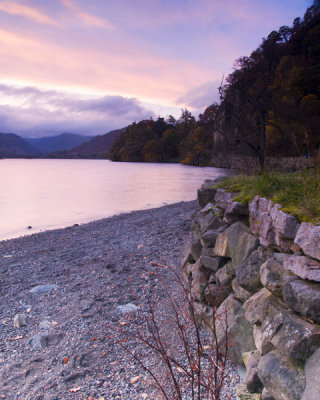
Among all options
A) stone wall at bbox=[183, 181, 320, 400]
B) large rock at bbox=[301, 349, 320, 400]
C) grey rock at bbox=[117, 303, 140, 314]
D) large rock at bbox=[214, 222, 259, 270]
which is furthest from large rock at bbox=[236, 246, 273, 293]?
grey rock at bbox=[117, 303, 140, 314]

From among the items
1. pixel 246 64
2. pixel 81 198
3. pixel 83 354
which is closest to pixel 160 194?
pixel 81 198

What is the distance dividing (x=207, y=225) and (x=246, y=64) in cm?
1082

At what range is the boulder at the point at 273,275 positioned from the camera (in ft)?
9.43

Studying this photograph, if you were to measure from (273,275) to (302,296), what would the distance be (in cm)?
57

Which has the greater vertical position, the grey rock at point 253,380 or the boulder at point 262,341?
the boulder at point 262,341

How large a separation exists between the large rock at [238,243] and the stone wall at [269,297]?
0.04 feet

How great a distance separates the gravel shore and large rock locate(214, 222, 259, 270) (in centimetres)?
132

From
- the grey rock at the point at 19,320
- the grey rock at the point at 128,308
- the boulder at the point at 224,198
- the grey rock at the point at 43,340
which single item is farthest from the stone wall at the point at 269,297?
the grey rock at the point at 19,320

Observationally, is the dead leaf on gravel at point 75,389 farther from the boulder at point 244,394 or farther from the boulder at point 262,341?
the boulder at point 262,341

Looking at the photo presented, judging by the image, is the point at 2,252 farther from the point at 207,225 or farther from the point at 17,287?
the point at 207,225

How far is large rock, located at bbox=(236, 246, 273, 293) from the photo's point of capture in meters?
3.44

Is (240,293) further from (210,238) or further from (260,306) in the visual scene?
(210,238)

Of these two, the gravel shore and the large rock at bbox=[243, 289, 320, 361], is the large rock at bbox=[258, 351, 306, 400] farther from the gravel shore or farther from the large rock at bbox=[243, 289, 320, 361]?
the gravel shore

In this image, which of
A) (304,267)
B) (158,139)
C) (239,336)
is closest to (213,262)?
(239,336)
